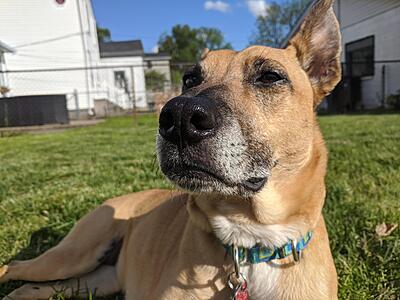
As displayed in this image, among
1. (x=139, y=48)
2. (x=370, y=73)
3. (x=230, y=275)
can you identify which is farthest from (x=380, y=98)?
(x=139, y=48)

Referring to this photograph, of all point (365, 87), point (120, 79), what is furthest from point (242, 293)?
point (120, 79)

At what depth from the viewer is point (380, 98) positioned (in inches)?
747

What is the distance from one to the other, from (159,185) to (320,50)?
9.62 feet

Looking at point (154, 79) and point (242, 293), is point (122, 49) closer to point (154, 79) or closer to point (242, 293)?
point (154, 79)

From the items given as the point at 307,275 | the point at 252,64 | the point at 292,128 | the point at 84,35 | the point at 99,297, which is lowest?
the point at 99,297

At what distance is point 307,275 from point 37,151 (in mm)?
8377

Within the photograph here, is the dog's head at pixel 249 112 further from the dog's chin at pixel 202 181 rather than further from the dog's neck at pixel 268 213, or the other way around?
the dog's neck at pixel 268 213

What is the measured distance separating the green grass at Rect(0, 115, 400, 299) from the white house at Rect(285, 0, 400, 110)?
39.2ft

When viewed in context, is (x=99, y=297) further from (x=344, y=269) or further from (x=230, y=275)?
(x=344, y=269)

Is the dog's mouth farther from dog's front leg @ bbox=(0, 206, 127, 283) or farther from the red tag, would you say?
dog's front leg @ bbox=(0, 206, 127, 283)

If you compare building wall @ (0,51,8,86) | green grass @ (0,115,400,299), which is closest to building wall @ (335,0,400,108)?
green grass @ (0,115,400,299)

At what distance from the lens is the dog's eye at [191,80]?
2.63m

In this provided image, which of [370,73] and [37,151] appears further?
[370,73]

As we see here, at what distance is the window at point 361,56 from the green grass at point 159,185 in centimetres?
1320
